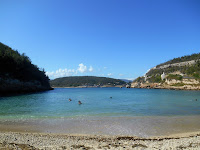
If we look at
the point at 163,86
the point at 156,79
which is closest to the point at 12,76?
the point at 163,86

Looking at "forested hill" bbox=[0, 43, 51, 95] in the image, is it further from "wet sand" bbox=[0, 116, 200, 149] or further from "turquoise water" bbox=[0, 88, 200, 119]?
"wet sand" bbox=[0, 116, 200, 149]

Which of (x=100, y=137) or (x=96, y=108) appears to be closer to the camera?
(x=100, y=137)

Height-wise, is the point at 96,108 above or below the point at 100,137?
below

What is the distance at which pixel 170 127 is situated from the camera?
43.9 ft

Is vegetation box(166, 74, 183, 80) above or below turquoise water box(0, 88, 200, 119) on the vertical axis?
above

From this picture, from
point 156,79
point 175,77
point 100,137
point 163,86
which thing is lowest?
point 163,86

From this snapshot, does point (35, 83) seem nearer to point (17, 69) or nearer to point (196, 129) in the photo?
point (17, 69)

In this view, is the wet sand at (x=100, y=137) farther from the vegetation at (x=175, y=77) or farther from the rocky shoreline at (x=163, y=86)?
the vegetation at (x=175, y=77)

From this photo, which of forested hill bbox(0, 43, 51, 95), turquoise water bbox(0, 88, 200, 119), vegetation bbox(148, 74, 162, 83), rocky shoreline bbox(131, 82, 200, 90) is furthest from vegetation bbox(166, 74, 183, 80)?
forested hill bbox(0, 43, 51, 95)

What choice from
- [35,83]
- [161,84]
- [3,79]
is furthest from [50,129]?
[161,84]

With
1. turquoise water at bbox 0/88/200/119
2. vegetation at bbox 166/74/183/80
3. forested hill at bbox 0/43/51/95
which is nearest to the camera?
turquoise water at bbox 0/88/200/119

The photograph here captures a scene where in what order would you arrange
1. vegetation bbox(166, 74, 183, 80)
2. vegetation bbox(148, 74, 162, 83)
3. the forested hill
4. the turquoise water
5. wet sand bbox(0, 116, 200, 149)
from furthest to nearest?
vegetation bbox(148, 74, 162, 83) < vegetation bbox(166, 74, 183, 80) < the forested hill < the turquoise water < wet sand bbox(0, 116, 200, 149)

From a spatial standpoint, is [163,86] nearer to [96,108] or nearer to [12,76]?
[12,76]

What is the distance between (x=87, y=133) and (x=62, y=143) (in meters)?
3.18
